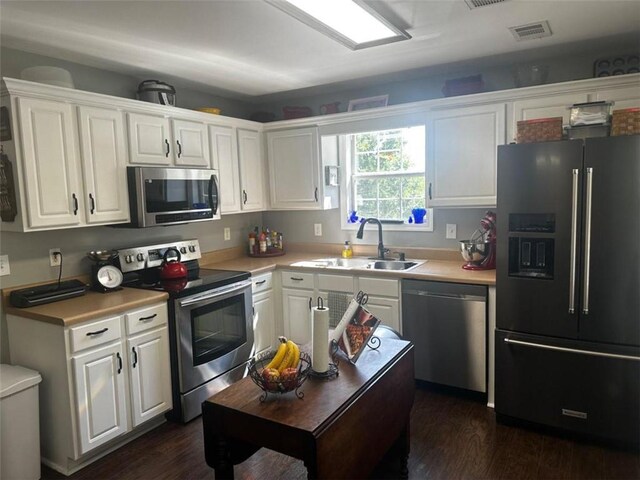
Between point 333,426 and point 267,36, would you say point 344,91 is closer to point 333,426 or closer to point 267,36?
point 267,36

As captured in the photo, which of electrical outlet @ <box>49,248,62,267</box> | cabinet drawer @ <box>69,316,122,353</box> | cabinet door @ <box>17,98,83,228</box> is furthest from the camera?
electrical outlet @ <box>49,248,62,267</box>

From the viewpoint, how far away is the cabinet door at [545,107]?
299cm

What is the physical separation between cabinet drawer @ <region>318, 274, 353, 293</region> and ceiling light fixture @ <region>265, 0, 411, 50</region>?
1.71m

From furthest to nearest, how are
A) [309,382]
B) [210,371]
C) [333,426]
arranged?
[210,371]
[309,382]
[333,426]

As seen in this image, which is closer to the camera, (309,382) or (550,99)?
(309,382)

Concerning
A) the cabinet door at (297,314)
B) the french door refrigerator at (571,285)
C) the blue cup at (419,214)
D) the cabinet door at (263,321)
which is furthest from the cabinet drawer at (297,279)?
the french door refrigerator at (571,285)

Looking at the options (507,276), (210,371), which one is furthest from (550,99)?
(210,371)

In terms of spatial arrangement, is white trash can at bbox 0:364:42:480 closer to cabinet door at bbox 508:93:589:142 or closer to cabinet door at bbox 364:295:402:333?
cabinet door at bbox 364:295:402:333

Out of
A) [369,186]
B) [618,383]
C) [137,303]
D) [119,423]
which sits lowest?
[119,423]

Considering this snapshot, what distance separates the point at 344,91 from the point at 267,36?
1649 millimetres

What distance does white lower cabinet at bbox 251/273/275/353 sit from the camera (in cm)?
377

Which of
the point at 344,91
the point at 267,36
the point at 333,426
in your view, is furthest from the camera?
the point at 344,91

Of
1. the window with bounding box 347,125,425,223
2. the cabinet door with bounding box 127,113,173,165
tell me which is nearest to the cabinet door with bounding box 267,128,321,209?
the window with bounding box 347,125,425,223

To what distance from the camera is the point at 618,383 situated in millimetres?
2518
